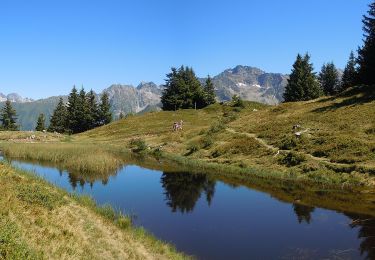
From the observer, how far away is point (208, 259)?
19125 mm

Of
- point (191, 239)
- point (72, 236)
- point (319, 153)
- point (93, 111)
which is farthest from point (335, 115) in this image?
point (93, 111)

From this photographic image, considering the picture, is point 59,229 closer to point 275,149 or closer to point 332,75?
point 275,149

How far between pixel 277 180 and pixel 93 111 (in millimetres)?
104383

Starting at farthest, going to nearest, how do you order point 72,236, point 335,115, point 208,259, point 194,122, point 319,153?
point 194,122 < point 335,115 < point 319,153 < point 208,259 < point 72,236

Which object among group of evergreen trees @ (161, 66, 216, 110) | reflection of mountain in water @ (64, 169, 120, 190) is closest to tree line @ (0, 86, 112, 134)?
group of evergreen trees @ (161, 66, 216, 110)

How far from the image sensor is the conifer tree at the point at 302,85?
110875mm

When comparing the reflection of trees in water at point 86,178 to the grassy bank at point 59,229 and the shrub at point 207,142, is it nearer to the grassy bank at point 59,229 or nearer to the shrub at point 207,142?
the grassy bank at point 59,229

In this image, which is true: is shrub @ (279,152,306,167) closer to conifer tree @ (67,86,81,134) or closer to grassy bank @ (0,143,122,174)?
grassy bank @ (0,143,122,174)

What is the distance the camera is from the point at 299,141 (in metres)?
52.2

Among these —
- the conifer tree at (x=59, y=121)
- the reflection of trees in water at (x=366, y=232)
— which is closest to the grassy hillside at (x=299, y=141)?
the reflection of trees in water at (x=366, y=232)

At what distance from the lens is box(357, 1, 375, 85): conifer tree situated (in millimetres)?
74125

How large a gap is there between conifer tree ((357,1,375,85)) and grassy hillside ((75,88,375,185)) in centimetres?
615

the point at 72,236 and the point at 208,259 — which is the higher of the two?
the point at 72,236

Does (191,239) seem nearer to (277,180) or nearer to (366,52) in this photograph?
(277,180)
